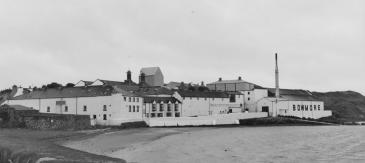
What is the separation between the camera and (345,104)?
11862cm

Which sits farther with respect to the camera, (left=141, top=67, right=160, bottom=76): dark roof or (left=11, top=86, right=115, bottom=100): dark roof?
(left=141, top=67, right=160, bottom=76): dark roof

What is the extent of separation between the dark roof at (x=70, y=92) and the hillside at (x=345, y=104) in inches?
2161

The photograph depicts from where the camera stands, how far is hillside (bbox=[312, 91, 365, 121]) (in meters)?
102

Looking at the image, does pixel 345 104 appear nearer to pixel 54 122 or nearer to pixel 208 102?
pixel 208 102

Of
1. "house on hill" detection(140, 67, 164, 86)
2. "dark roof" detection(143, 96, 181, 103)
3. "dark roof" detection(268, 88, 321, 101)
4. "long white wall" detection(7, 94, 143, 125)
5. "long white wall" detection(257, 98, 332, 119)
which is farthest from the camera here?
"house on hill" detection(140, 67, 164, 86)

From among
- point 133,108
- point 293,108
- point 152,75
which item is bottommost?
point 293,108

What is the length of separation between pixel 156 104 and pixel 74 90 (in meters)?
13.6

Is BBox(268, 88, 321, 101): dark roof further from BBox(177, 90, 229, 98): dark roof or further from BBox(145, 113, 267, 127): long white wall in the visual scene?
BBox(145, 113, 267, 127): long white wall

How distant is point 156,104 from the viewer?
241ft

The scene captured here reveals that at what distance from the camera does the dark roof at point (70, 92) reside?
6538 centimetres

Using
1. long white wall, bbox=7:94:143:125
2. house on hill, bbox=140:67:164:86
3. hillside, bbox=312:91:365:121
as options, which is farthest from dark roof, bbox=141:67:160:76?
hillside, bbox=312:91:365:121

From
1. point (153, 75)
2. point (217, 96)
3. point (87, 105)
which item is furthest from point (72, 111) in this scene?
point (153, 75)

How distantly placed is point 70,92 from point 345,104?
79.1 metres

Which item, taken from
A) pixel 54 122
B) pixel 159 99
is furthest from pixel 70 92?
pixel 159 99
